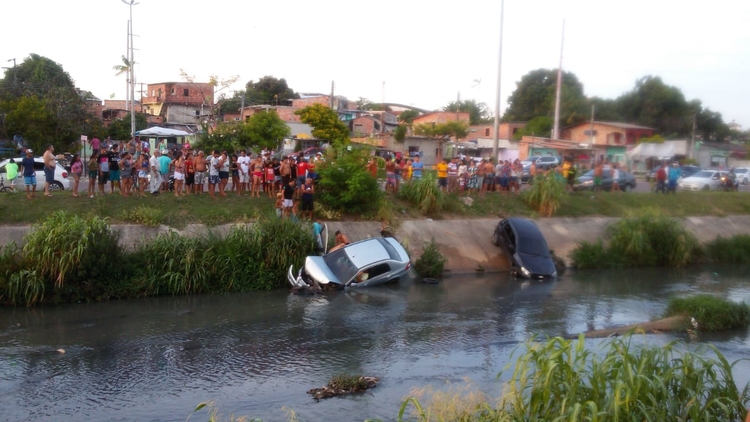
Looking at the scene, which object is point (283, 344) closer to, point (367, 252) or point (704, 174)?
point (367, 252)

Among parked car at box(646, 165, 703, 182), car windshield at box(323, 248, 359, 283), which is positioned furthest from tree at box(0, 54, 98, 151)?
parked car at box(646, 165, 703, 182)

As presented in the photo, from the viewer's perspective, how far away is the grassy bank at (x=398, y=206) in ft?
68.5

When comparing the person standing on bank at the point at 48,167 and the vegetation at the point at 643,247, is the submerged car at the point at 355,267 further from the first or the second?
the vegetation at the point at 643,247

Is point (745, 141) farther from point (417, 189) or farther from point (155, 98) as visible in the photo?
point (155, 98)

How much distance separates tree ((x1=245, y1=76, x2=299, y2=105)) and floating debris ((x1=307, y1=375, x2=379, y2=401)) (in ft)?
207

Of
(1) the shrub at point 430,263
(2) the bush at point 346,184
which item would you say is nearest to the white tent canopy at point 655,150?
(2) the bush at point 346,184

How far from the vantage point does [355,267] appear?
19.1 m

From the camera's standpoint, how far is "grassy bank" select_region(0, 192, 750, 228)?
68.5ft

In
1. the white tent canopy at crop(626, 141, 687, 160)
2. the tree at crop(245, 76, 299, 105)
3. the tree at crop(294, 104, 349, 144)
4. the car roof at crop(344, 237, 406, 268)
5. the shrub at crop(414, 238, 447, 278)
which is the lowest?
the shrub at crop(414, 238, 447, 278)

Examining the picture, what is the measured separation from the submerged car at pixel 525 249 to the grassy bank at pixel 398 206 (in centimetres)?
297

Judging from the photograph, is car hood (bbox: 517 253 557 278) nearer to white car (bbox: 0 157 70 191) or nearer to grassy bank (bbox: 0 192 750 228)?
grassy bank (bbox: 0 192 750 228)

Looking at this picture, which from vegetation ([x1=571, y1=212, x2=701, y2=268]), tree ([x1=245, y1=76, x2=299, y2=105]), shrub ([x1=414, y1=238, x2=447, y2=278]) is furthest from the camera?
tree ([x1=245, y1=76, x2=299, y2=105])

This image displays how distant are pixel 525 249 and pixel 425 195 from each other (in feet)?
15.3

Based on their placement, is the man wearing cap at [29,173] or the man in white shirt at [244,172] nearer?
the man wearing cap at [29,173]
